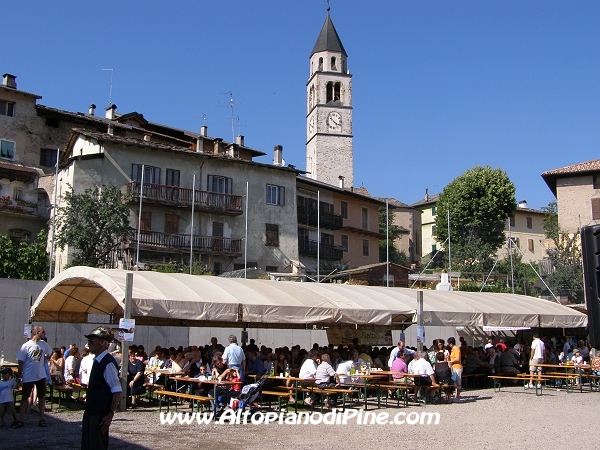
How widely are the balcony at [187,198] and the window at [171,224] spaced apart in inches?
34.5

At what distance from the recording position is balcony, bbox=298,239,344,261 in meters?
46.9

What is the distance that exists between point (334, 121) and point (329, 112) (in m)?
1.20

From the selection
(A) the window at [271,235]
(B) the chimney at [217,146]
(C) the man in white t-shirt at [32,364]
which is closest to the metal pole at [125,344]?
(C) the man in white t-shirt at [32,364]

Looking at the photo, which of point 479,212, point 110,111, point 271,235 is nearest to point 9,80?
point 110,111

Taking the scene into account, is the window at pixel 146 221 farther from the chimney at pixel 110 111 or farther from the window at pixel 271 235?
the chimney at pixel 110 111

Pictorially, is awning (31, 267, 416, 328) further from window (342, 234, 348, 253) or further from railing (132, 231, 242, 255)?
window (342, 234, 348, 253)

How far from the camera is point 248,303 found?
1525 centimetres

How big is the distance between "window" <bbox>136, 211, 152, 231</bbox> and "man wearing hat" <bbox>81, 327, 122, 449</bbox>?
3091 centimetres

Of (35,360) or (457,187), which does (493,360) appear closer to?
(35,360)

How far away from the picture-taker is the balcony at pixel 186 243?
121ft

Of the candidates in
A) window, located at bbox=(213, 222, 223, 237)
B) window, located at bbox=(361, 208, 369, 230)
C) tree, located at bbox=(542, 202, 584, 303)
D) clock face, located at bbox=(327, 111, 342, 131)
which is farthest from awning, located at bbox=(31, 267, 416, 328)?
clock face, located at bbox=(327, 111, 342, 131)

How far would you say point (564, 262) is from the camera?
47.8 m

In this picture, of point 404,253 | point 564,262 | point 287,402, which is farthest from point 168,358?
point 404,253

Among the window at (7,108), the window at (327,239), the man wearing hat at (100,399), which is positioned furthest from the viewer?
the window at (327,239)
